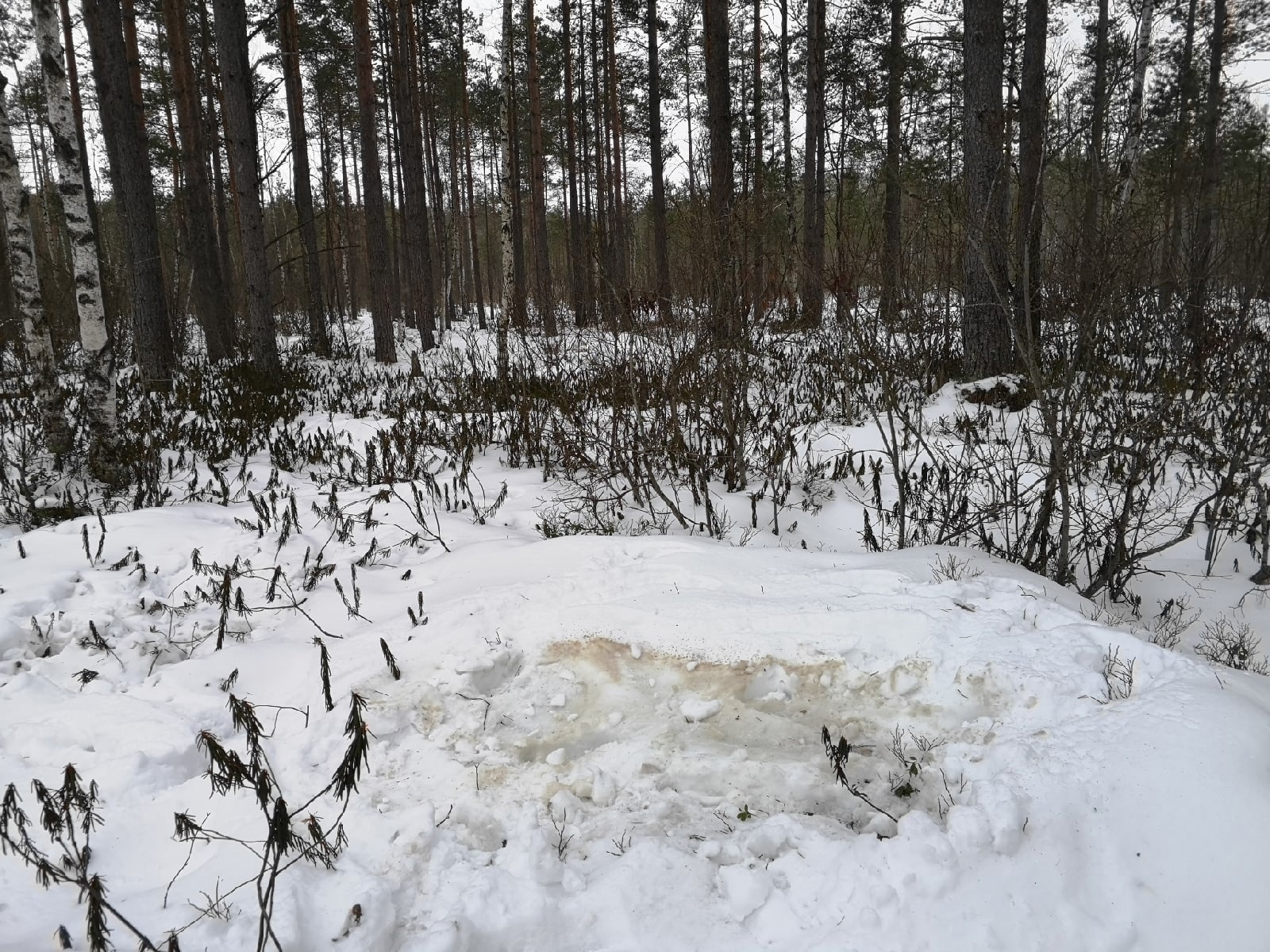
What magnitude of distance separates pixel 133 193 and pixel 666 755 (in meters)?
9.61

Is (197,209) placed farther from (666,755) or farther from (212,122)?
(666,755)

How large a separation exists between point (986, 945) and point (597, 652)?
61.2 inches

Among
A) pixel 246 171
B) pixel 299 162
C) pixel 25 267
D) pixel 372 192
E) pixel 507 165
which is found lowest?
pixel 25 267

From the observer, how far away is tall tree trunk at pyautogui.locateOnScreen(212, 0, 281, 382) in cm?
822

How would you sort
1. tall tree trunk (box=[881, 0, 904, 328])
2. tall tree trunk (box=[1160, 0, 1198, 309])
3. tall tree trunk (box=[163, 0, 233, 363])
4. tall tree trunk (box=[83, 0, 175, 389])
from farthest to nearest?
tall tree trunk (box=[163, 0, 233, 363])
tall tree trunk (box=[881, 0, 904, 328])
tall tree trunk (box=[83, 0, 175, 389])
tall tree trunk (box=[1160, 0, 1198, 309])

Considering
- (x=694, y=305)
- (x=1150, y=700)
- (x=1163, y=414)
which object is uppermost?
(x=694, y=305)

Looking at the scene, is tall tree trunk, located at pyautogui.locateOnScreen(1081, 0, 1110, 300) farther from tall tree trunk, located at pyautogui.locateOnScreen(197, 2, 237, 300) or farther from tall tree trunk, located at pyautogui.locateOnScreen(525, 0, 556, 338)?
tall tree trunk, located at pyautogui.locateOnScreen(197, 2, 237, 300)

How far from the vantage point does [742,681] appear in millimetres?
2451

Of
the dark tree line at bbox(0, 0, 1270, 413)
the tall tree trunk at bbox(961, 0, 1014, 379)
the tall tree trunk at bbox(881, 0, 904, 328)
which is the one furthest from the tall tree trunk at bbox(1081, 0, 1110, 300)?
the tall tree trunk at bbox(881, 0, 904, 328)

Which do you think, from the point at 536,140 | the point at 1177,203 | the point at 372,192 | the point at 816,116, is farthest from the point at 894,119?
the point at 1177,203

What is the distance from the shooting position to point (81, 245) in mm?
4547

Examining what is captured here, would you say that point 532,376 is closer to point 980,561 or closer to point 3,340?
point 980,561

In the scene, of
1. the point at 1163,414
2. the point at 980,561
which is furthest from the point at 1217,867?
the point at 1163,414

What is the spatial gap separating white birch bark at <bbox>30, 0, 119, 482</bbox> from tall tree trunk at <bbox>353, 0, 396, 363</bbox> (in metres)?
6.86
